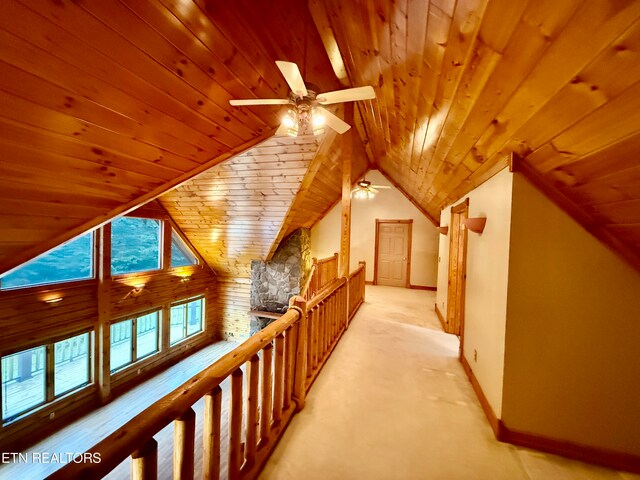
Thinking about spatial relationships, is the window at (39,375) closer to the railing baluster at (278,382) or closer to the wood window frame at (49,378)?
the wood window frame at (49,378)

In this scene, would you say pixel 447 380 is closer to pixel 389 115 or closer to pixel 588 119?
pixel 588 119

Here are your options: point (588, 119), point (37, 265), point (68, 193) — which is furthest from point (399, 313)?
point (37, 265)

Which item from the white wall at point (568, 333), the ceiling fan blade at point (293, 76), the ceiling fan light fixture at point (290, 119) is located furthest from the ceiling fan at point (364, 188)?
the white wall at point (568, 333)

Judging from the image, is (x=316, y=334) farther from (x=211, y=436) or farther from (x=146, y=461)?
(x=146, y=461)

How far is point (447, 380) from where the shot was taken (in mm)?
2557

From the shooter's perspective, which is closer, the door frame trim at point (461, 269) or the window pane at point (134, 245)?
the door frame trim at point (461, 269)

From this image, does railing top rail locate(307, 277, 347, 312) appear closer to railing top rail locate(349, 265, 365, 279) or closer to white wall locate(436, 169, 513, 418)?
railing top rail locate(349, 265, 365, 279)

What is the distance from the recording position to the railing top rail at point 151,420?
0.64 meters

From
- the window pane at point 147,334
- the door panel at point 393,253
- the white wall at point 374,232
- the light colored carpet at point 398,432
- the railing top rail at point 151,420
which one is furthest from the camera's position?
the door panel at point 393,253

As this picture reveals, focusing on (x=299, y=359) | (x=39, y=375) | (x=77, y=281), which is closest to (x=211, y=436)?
(x=299, y=359)

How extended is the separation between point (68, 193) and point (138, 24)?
56.4 inches

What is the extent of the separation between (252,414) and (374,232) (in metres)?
6.14

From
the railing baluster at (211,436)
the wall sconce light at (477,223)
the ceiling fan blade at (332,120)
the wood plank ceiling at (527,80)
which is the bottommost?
the railing baluster at (211,436)

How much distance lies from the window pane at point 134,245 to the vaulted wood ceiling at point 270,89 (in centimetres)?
262
